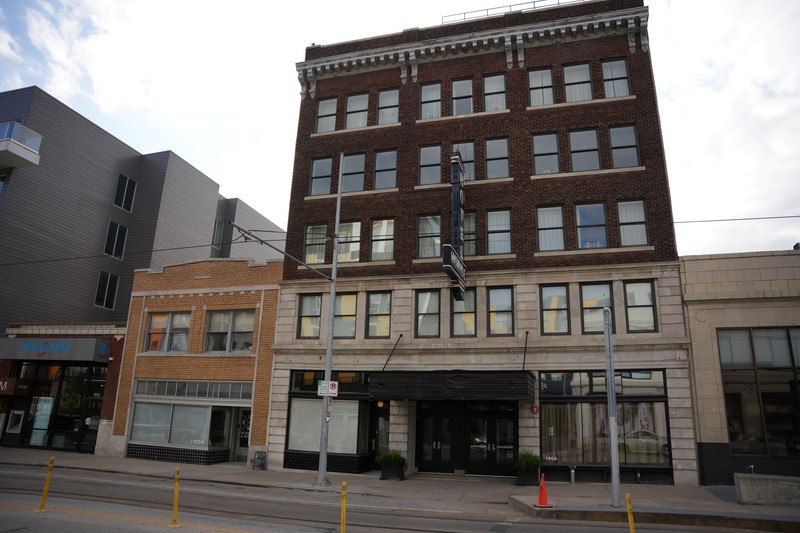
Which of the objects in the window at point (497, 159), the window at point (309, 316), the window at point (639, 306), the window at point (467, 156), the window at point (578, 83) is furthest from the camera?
the window at point (309, 316)

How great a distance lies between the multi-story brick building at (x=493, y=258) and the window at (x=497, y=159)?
2.7 inches

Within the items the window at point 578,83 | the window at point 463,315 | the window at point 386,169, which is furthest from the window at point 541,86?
the window at point 463,315

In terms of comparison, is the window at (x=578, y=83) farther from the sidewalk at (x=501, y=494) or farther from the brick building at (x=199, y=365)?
the sidewalk at (x=501, y=494)

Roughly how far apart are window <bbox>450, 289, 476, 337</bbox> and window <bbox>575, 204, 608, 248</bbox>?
487 centimetres

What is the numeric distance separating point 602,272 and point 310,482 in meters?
13.4

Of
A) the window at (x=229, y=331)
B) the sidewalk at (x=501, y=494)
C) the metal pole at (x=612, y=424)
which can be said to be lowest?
the sidewalk at (x=501, y=494)

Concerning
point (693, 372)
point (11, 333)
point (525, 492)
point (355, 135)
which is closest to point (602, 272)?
point (693, 372)

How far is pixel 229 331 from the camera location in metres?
26.8

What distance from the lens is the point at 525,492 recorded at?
18.4 metres

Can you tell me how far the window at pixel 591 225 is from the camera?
74.6ft

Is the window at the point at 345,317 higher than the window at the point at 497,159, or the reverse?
the window at the point at 497,159

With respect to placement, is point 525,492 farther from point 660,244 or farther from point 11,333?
point 11,333

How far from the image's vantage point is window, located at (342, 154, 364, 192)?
26.9 metres

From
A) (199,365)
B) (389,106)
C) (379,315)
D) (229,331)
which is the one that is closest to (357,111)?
(389,106)
